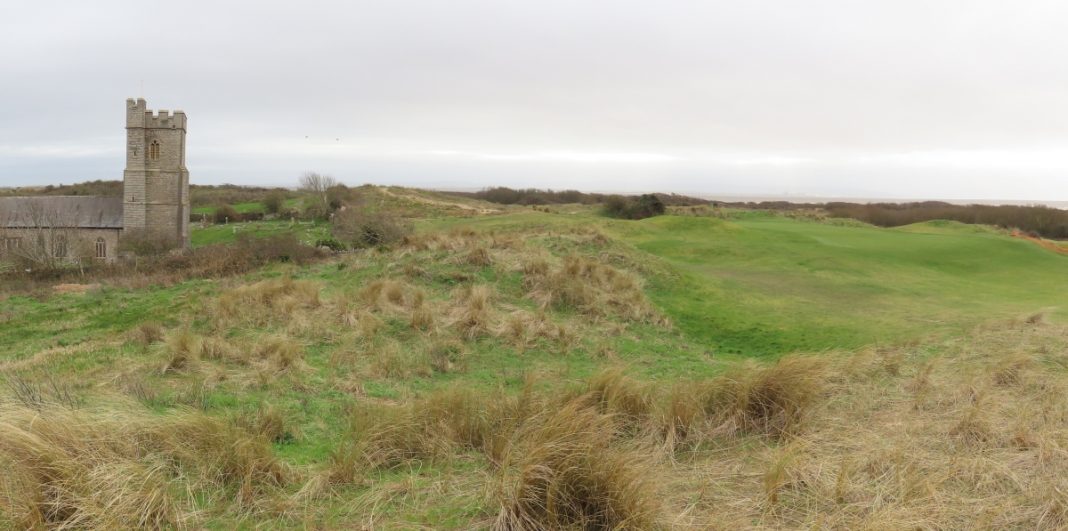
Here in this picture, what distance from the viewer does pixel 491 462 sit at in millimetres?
4379

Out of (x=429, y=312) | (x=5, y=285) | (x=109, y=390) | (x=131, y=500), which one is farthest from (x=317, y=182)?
(x=131, y=500)

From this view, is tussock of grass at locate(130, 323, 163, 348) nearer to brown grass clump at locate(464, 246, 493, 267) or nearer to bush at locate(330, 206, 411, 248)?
brown grass clump at locate(464, 246, 493, 267)

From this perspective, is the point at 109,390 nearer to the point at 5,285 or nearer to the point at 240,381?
the point at 240,381

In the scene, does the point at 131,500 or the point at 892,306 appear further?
the point at 892,306

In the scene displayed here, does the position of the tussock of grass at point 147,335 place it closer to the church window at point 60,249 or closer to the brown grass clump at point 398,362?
the brown grass clump at point 398,362

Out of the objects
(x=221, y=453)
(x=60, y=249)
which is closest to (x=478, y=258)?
(x=221, y=453)

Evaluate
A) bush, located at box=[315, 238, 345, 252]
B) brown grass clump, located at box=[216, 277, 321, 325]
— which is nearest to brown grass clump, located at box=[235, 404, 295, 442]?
brown grass clump, located at box=[216, 277, 321, 325]

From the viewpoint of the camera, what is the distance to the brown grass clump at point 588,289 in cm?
1245

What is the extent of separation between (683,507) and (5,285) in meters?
28.3

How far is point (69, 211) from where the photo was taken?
46.3 meters

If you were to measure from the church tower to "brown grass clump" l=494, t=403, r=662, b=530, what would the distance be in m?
49.0

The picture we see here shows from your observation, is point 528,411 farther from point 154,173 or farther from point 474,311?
point 154,173

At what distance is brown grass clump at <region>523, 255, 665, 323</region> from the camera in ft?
40.9

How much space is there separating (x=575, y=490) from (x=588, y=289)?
31.6ft
